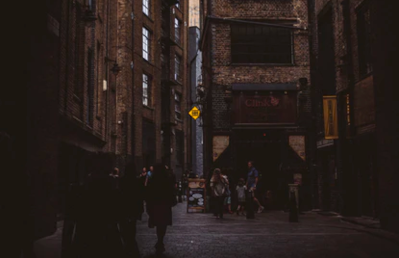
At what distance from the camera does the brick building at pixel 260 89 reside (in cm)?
2331

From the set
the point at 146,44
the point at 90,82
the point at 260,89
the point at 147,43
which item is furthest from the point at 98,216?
the point at 147,43

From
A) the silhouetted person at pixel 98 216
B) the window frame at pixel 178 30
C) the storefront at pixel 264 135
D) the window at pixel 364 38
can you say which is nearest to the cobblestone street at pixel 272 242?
the silhouetted person at pixel 98 216

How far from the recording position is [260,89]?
78.6 feet

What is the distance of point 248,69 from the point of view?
24.5 m

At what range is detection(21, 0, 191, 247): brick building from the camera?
11.7m

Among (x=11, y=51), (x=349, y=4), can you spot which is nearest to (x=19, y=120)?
(x=11, y=51)

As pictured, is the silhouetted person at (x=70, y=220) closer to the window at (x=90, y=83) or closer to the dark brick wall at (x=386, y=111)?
the dark brick wall at (x=386, y=111)

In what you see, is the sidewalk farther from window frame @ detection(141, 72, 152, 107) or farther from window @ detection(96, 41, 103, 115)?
window frame @ detection(141, 72, 152, 107)

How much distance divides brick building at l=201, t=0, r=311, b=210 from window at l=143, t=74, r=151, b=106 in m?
8.24

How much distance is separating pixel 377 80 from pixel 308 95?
36.4 ft

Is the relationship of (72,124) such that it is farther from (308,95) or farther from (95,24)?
(308,95)

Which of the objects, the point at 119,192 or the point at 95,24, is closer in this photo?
the point at 119,192

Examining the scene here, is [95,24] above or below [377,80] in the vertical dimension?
above

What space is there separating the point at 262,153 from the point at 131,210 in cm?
1588
